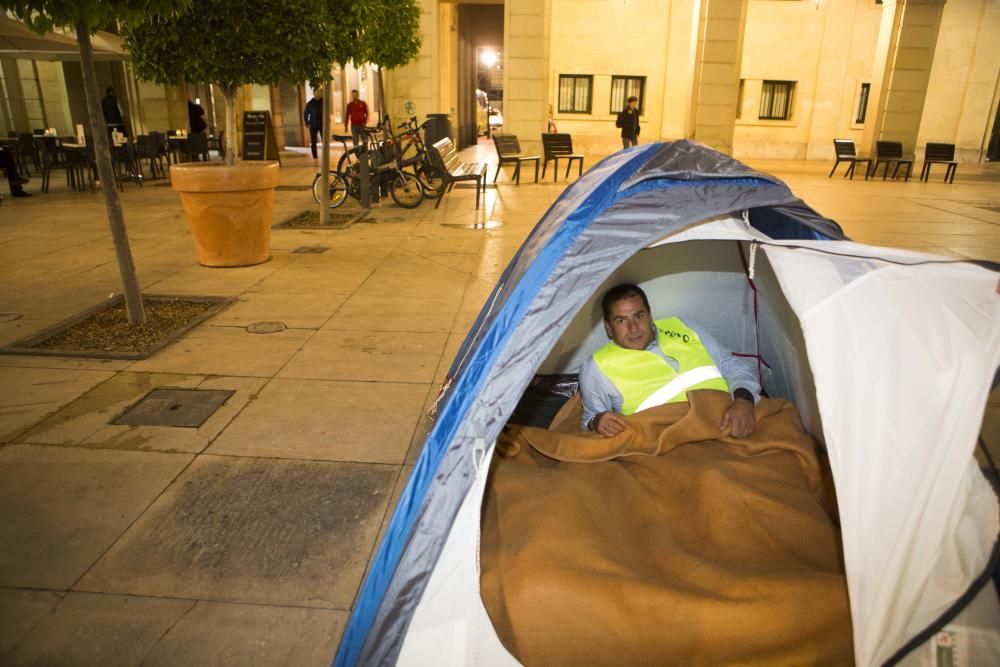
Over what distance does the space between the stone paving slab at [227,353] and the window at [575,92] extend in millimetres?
18639

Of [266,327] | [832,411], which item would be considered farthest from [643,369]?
[266,327]

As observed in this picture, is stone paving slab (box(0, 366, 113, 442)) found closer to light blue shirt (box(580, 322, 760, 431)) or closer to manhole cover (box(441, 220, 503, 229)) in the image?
light blue shirt (box(580, 322, 760, 431))

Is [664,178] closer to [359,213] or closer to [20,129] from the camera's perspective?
[359,213]

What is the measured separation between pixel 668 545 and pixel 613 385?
0.96 m

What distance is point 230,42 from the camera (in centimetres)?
619

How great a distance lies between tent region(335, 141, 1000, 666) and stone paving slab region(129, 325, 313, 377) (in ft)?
9.22

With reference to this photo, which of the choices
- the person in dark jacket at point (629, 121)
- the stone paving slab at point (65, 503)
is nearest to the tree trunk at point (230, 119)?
the stone paving slab at point (65, 503)

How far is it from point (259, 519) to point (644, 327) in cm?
201

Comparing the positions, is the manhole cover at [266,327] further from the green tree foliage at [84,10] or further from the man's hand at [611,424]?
the man's hand at [611,424]

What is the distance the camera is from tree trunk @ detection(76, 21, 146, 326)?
4852mm

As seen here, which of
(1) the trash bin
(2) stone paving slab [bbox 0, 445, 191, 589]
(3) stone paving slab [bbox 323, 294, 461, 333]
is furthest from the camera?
(1) the trash bin

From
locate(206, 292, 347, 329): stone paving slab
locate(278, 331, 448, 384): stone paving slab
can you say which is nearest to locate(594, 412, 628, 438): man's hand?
locate(278, 331, 448, 384): stone paving slab

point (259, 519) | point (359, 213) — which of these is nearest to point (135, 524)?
point (259, 519)

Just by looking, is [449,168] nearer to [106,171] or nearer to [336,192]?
[336,192]
